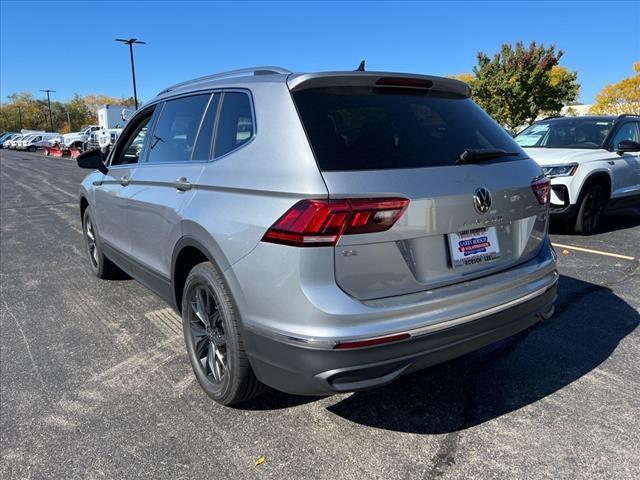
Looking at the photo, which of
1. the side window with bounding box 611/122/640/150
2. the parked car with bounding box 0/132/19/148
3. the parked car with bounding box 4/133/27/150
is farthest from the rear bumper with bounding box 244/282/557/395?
the parked car with bounding box 0/132/19/148

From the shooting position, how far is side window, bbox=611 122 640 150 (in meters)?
7.38

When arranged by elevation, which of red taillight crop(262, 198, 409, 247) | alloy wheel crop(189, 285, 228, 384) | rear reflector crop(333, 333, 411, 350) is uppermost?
red taillight crop(262, 198, 409, 247)

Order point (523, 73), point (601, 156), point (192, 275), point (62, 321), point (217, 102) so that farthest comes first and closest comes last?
point (523, 73) < point (601, 156) < point (62, 321) < point (217, 102) < point (192, 275)

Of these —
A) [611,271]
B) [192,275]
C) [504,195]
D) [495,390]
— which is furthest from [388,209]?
[611,271]

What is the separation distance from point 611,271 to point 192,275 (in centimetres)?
446

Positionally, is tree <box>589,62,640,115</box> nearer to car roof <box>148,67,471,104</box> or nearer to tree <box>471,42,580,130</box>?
tree <box>471,42,580,130</box>

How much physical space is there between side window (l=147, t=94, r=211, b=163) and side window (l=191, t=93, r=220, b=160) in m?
0.08

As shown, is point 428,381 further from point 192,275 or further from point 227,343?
point 192,275

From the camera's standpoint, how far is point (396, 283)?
2189 mm

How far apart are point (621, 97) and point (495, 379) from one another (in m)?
45.8

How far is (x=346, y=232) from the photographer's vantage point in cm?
209

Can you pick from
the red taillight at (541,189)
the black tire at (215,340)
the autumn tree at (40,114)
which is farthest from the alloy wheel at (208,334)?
the autumn tree at (40,114)

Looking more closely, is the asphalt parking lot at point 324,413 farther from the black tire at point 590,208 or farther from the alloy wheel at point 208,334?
the black tire at point 590,208

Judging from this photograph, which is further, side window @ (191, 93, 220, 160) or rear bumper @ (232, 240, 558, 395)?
side window @ (191, 93, 220, 160)
